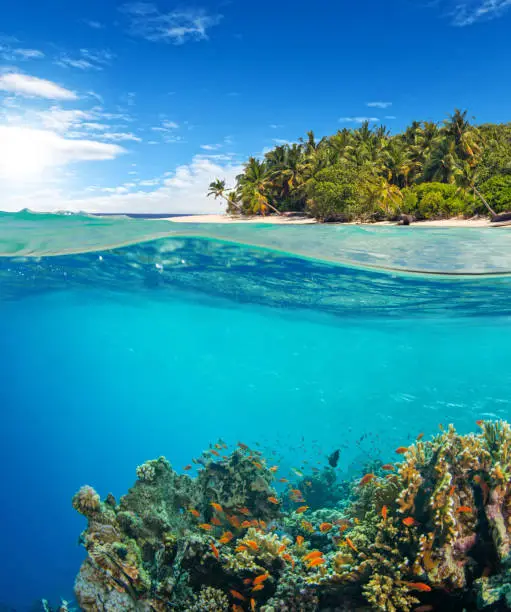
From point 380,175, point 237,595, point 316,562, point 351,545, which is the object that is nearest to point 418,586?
point 351,545

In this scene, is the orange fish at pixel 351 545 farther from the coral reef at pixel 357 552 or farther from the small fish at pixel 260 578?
the small fish at pixel 260 578

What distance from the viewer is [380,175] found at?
44.3 meters

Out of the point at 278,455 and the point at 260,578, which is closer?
the point at 260,578

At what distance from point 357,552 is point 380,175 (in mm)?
43058

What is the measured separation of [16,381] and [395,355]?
4350cm

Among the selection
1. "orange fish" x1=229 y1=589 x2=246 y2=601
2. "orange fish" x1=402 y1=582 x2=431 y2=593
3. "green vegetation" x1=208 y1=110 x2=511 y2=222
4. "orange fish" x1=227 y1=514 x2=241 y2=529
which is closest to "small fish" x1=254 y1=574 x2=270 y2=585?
"orange fish" x1=229 y1=589 x2=246 y2=601

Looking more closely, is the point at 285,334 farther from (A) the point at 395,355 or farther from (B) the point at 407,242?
(B) the point at 407,242

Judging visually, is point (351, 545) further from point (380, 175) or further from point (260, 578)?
point (380, 175)

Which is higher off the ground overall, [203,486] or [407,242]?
[407,242]

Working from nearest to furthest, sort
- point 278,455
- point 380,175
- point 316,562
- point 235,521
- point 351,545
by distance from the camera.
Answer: point 351,545 < point 316,562 < point 235,521 < point 278,455 < point 380,175

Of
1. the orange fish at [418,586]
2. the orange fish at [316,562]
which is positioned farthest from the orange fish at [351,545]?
the orange fish at [418,586]

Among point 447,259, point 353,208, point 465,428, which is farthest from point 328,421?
point 447,259

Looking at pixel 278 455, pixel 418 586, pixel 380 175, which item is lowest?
pixel 278 455

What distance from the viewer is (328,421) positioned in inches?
2114
